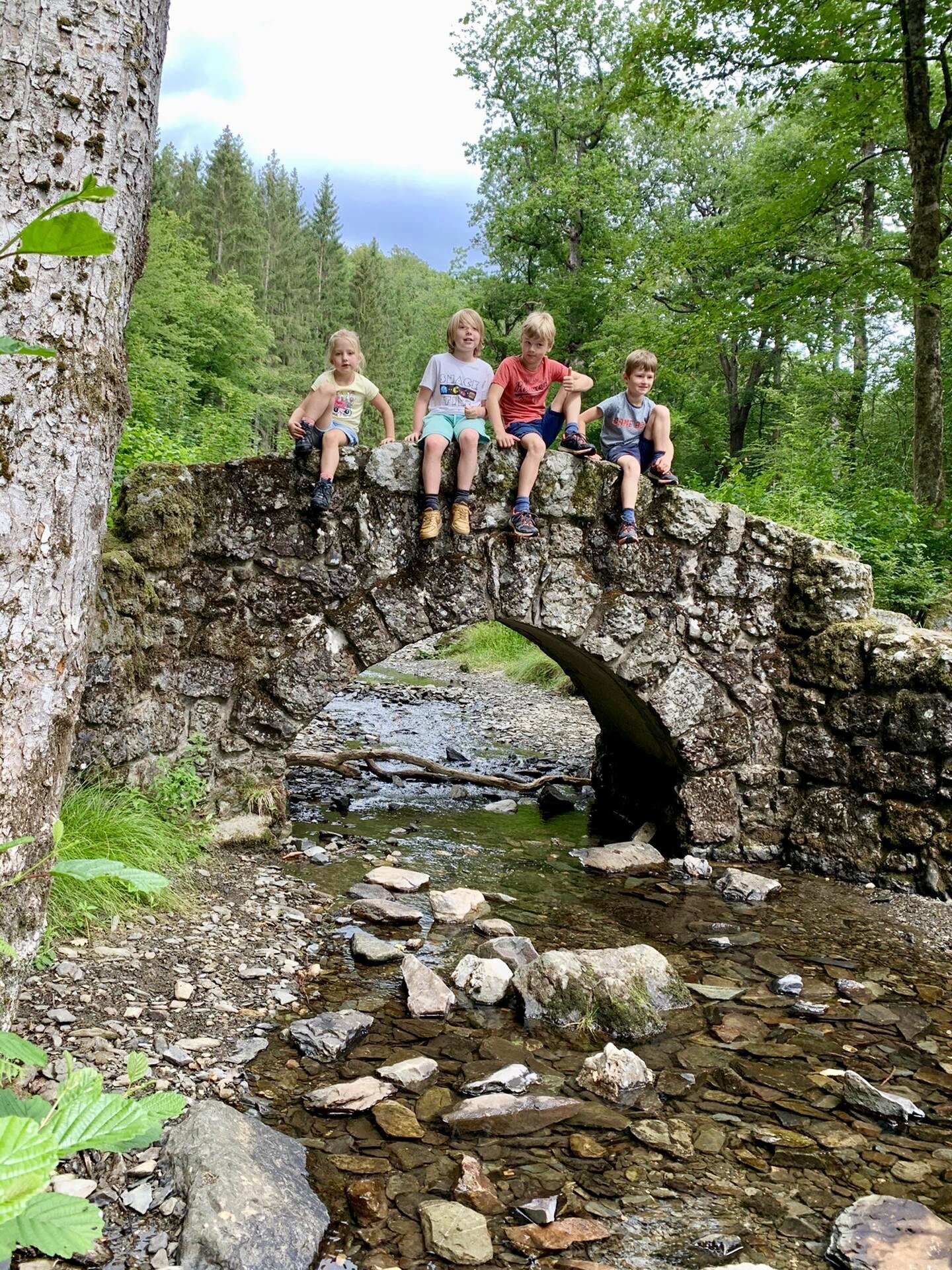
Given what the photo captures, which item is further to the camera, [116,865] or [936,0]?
[936,0]

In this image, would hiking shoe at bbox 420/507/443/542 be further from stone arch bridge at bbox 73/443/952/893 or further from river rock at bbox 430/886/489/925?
river rock at bbox 430/886/489/925

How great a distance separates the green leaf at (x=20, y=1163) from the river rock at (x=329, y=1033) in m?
2.54

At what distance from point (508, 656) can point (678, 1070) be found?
1150 cm

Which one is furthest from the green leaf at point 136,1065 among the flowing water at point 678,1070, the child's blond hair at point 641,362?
the child's blond hair at point 641,362

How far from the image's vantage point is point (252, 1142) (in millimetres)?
2311

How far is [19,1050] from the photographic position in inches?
37.3

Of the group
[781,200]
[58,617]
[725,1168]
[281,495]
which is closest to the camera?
[58,617]

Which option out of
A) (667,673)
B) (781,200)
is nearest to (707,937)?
(667,673)

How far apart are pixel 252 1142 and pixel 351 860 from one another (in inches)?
107

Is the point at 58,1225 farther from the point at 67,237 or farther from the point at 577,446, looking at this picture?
the point at 577,446

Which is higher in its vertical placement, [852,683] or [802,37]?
[802,37]

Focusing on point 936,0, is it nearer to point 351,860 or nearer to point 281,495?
point 281,495

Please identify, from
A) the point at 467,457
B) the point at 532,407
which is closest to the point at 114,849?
the point at 467,457

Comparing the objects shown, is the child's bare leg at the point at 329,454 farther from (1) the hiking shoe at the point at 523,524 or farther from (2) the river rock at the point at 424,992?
(2) the river rock at the point at 424,992
